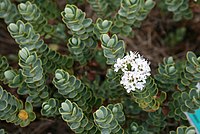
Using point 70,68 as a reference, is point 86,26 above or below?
above

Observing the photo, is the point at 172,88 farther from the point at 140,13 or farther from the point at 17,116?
the point at 17,116

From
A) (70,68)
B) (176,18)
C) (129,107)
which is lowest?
(129,107)

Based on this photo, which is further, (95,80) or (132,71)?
(95,80)

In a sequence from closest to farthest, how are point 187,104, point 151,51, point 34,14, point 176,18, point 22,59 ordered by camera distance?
point 22,59 < point 187,104 < point 34,14 < point 176,18 < point 151,51

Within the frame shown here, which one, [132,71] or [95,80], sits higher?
[132,71]

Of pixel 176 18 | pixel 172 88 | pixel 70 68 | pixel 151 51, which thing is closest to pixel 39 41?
pixel 70 68
